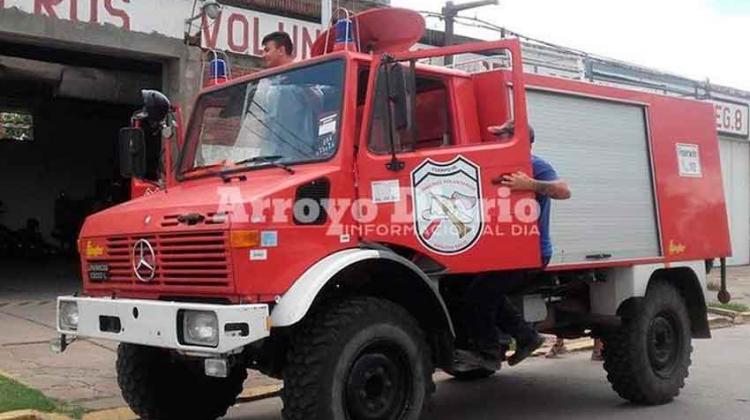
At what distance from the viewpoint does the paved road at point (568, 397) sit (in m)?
6.94

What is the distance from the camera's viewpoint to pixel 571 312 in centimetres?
726

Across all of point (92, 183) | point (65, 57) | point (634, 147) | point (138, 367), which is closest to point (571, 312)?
point (634, 147)

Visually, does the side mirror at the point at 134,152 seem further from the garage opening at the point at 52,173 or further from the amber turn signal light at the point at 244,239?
the garage opening at the point at 52,173

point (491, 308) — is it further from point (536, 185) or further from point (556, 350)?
point (556, 350)

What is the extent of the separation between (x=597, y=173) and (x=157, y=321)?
3.73 meters

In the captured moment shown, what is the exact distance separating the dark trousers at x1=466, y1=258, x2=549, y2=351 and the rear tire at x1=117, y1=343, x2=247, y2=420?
1.66 meters

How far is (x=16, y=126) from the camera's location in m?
26.2

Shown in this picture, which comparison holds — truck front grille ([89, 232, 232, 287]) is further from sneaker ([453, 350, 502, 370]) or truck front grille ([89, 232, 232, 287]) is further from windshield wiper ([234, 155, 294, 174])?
sneaker ([453, 350, 502, 370])

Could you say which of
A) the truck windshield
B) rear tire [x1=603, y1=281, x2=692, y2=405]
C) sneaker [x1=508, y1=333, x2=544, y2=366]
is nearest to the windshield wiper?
the truck windshield

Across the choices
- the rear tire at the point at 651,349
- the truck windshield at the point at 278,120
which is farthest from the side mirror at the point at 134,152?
the rear tire at the point at 651,349

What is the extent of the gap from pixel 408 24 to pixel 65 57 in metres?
11.2

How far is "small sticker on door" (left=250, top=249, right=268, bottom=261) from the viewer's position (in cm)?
471

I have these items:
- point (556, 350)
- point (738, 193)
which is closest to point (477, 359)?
point (556, 350)

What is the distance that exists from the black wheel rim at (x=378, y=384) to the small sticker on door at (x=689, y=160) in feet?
11.9
